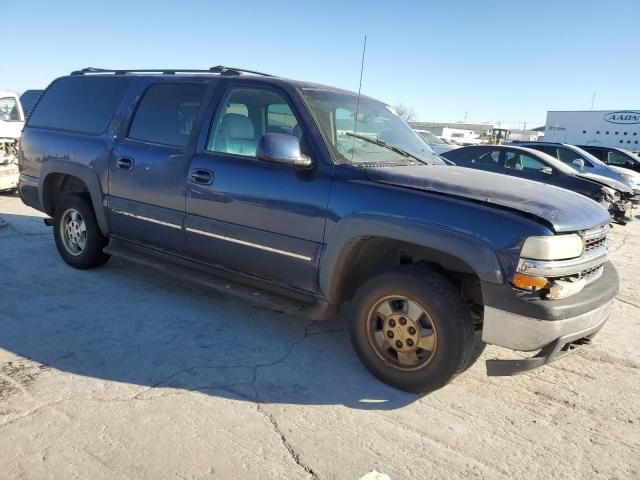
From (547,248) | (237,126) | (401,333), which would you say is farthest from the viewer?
(237,126)

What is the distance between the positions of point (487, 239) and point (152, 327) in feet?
8.57

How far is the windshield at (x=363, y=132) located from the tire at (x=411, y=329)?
915 millimetres

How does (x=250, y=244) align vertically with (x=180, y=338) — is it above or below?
above

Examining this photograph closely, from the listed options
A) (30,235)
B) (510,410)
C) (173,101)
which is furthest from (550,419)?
(30,235)

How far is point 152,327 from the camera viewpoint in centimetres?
405

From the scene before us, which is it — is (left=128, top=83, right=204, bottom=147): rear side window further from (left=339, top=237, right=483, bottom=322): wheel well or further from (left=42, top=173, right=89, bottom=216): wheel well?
(left=339, top=237, right=483, bottom=322): wheel well

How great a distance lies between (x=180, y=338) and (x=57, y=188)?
267cm

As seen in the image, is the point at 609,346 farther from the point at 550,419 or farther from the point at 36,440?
the point at 36,440

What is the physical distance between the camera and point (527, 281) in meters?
2.81

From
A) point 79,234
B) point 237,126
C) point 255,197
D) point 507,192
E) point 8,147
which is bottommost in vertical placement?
point 79,234

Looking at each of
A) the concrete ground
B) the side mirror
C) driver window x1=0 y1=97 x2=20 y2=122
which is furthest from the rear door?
driver window x1=0 y1=97 x2=20 y2=122

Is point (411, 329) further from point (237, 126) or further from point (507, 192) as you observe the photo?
point (237, 126)

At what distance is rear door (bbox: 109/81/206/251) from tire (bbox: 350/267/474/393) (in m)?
1.79

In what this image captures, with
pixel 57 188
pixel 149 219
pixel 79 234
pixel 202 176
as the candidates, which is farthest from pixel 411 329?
pixel 57 188
